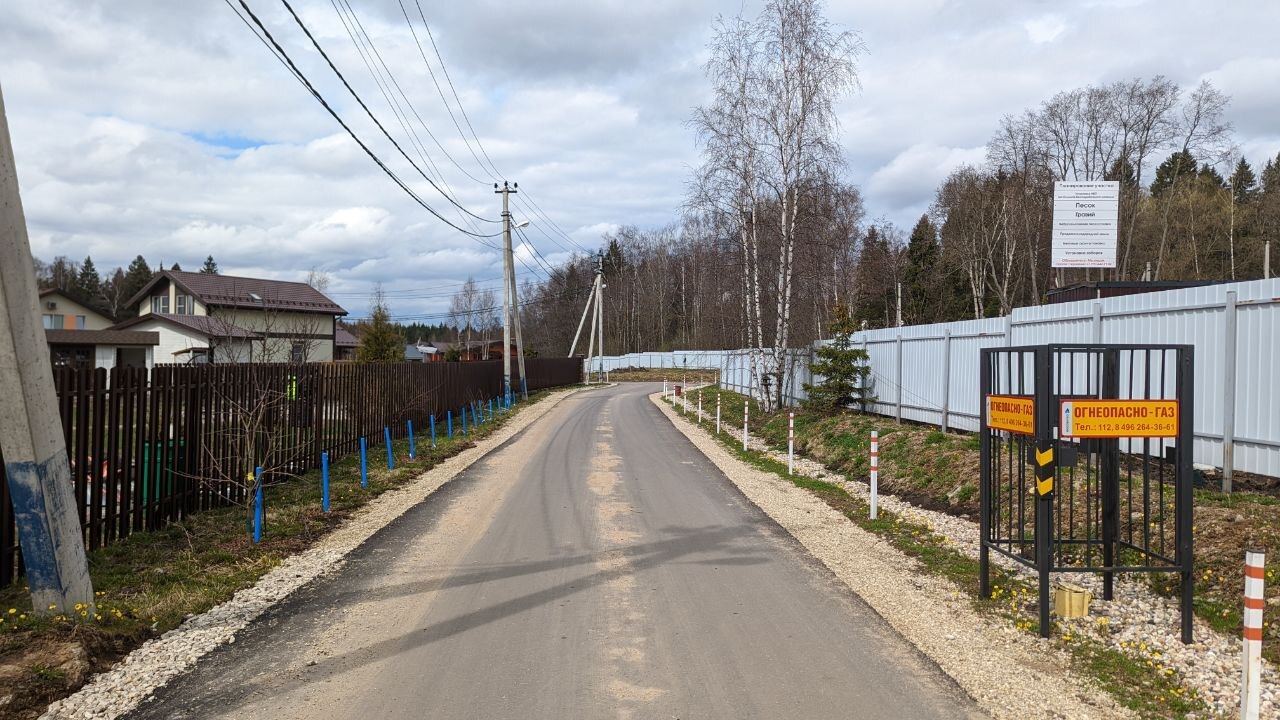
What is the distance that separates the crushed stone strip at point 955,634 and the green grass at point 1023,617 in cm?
12

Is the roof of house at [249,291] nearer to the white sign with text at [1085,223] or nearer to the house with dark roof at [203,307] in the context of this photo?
the house with dark roof at [203,307]

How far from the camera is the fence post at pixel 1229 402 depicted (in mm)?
8727

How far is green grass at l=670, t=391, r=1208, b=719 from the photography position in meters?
Answer: 4.55

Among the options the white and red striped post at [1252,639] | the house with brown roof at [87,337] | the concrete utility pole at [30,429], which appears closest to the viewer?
the white and red striped post at [1252,639]

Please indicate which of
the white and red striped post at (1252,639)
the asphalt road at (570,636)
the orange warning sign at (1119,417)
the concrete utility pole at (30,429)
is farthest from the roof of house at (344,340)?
the white and red striped post at (1252,639)

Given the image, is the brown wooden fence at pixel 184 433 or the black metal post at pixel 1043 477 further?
the brown wooden fence at pixel 184 433

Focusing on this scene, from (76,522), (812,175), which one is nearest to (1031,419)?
(76,522)

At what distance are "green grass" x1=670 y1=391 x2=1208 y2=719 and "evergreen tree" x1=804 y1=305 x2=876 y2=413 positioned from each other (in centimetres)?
804

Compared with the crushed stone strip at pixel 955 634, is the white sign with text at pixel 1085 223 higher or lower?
higher

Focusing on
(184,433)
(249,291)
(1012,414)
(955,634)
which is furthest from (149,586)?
(249,291)

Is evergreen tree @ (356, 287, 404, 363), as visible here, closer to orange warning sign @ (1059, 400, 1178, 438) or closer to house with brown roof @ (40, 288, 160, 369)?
house with brown roof @ (40, 288, 160, 369)

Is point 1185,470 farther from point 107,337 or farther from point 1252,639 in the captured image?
point 107,337

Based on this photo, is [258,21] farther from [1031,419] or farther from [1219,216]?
[1219,216]

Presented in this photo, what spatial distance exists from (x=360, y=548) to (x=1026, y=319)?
10.6 metres
